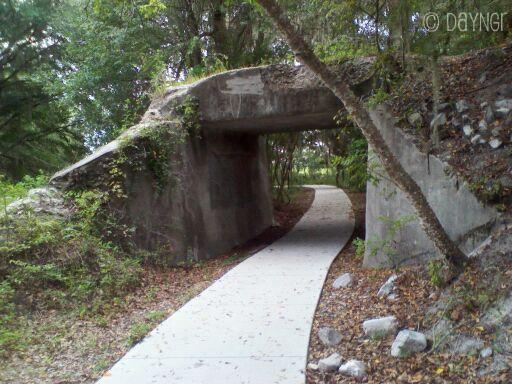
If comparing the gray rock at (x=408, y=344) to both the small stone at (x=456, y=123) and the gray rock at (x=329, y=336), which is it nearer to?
the gray rock at (x=329, y=336)

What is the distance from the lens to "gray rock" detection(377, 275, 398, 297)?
558cm

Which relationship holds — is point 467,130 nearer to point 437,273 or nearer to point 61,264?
point 437,273

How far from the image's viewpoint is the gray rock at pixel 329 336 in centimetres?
465

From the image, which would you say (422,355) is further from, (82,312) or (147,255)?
(147,255)

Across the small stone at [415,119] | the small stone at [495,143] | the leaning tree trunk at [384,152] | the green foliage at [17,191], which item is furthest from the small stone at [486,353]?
the green foliage at [17,191]

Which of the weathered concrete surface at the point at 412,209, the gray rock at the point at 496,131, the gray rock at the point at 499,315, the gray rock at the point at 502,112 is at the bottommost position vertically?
the gray rock at the point at 499,315

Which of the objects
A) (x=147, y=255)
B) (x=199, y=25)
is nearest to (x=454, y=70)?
(x=147, y=255)

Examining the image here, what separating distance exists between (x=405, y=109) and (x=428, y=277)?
8.59 ft

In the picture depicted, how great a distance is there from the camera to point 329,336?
473cm

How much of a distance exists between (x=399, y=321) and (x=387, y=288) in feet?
3.13

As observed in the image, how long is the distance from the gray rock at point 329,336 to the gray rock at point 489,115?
329 centimetres

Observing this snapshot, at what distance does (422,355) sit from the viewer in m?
4.11

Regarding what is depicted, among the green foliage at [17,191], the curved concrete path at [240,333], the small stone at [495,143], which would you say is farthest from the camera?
the green foliage at [17,191]

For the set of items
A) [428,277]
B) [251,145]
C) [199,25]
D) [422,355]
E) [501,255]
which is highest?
[199,25]
